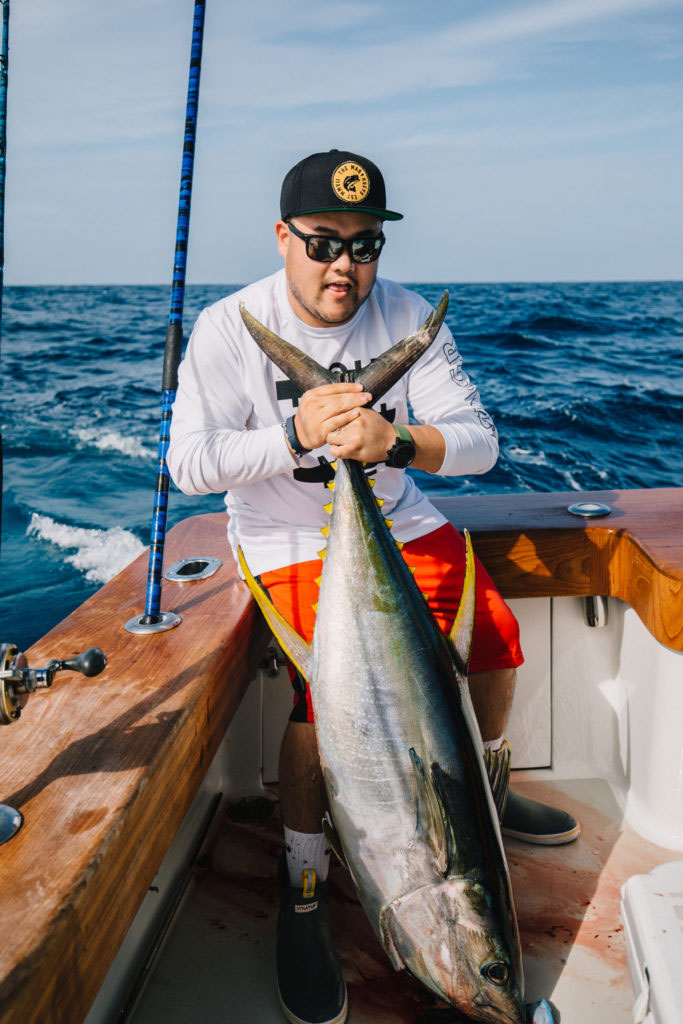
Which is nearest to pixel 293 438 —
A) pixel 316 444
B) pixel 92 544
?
pixel 316 444

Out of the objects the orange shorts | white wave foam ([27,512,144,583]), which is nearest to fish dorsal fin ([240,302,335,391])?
the orange shorts

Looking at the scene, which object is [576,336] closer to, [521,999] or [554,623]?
[554,623]

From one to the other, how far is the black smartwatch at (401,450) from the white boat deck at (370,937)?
114 cm

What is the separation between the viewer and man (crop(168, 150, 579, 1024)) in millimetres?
1695

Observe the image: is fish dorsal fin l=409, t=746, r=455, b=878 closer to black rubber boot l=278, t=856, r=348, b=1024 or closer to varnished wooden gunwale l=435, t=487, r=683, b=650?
black rubber boot l=278, t=856, r=348, b=1024

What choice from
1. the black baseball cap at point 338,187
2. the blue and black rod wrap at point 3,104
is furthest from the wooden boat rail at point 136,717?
the black baseball cap at point 338,187

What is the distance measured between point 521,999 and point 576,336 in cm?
1624

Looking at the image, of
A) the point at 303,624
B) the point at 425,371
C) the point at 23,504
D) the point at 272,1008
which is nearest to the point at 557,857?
the point at 272,1008

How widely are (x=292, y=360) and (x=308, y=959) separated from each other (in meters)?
1.28

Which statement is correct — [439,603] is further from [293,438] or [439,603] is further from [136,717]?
[136,717]

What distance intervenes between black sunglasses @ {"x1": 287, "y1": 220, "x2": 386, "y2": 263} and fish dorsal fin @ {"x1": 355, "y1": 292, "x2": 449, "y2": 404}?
314 millimetres

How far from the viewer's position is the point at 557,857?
216 cm

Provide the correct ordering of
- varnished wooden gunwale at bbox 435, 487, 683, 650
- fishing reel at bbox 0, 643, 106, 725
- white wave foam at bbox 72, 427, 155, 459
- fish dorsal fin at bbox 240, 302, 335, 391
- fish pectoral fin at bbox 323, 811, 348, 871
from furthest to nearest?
white wave foam at bbox 72, 427, 155, 459 → varnished wooden gunwale at bbox 435, 487, 683, 650 → fish dorsal fin at bbox 240, 302, 335, 391 → fish pectoral fin at bbox 323, 811, 348, 871 → fishing reel at bbox 0, 643, 106, 725

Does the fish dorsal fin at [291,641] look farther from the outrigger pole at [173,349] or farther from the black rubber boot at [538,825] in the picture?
the black rubber boot at [538,825]
